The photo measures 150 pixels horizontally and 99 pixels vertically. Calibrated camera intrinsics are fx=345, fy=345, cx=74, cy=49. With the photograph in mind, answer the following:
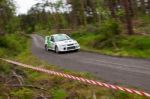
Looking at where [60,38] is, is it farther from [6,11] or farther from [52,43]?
[6,11]

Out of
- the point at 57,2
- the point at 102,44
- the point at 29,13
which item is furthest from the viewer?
the point at 29,13

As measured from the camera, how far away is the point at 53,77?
1416cm

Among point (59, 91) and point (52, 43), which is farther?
point (52, 43)

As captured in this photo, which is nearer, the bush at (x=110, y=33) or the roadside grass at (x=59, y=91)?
the roadside grass at (x=59, y=91)

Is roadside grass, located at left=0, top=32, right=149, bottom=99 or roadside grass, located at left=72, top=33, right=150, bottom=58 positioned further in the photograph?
roadside grass, located at left=72, top=33, right=150, bottom=58

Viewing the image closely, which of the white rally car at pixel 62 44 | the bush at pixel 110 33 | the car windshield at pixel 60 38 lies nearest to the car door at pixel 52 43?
the white rally car at pixel 62 44

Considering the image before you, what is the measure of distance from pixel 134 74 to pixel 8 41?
20960 millimetres

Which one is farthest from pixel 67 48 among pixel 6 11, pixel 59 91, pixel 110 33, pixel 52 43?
pixel 6 11

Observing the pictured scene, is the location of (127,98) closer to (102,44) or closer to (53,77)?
(53,77)

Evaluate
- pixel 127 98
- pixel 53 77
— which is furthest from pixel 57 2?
pixel 127 98

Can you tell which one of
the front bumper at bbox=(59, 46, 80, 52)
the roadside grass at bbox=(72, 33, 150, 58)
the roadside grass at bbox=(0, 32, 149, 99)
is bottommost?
the front bumper at bbox=(59, 46, 80, 52)

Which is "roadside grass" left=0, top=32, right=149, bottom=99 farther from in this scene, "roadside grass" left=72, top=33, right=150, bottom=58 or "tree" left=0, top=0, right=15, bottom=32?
"tree" left=0, top=0, right=15, bottom=32

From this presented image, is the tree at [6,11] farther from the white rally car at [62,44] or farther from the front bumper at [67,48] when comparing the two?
the front bumper at [67,48]

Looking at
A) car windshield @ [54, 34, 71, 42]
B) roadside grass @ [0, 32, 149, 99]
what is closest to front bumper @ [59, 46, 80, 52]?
car windshield @ [54, 34, 71, 42]
